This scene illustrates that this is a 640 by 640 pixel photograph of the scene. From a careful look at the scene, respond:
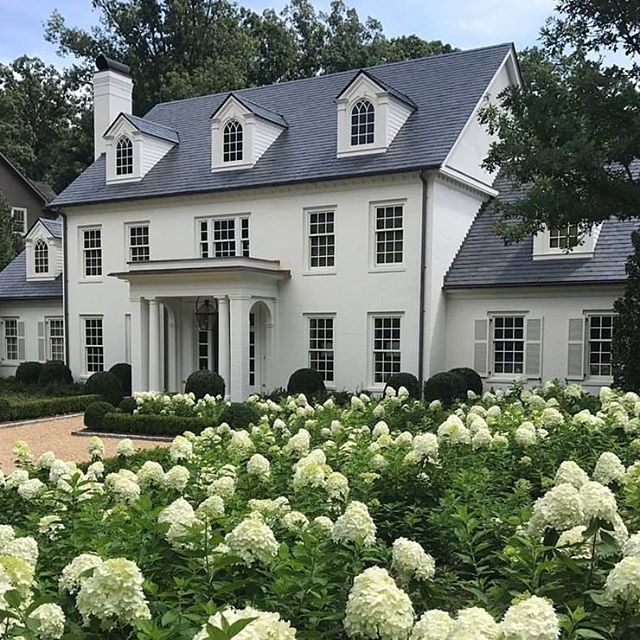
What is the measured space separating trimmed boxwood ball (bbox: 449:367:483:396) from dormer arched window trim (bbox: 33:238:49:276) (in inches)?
659

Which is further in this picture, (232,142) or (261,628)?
(232,142)

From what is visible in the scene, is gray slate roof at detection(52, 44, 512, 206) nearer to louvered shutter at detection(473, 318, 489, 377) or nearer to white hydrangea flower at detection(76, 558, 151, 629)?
louvered shutter at detection(473, 318, 489, 377)

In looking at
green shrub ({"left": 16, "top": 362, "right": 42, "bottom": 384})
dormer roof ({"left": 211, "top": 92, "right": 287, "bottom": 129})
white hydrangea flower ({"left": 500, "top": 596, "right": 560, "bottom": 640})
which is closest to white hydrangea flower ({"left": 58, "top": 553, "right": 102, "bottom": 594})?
white hydrangea flower ({"left": 500, "top": 596, "right": 560, "bottom": 640})

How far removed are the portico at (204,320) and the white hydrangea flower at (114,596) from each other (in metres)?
16.4

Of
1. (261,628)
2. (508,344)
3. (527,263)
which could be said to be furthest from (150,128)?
(261,628)

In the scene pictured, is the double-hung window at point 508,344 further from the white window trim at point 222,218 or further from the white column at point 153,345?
the white column at point 153,345

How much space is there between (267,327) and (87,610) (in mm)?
17955

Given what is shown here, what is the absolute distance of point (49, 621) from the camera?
2455mm

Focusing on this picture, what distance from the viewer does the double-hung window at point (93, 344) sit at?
23484mm

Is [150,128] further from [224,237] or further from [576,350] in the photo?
[576,350]

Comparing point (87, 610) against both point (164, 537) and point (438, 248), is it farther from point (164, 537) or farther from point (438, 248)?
point (438, 248)

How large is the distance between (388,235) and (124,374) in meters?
9.46

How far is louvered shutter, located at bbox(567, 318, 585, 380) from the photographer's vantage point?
56.7ft

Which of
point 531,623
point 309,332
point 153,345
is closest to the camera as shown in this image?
point 531,623
